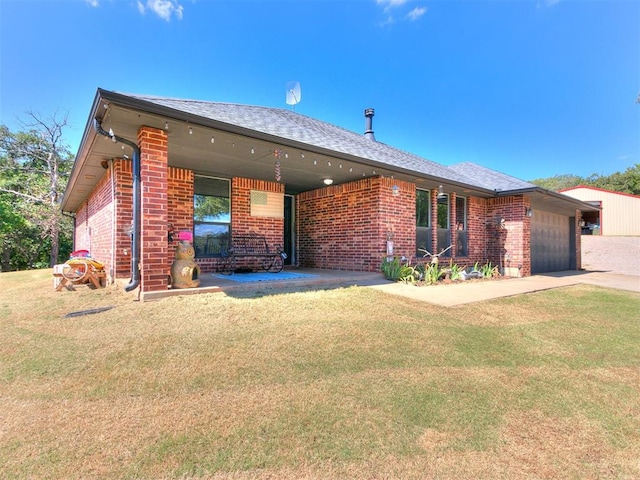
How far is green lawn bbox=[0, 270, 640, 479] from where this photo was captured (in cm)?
167

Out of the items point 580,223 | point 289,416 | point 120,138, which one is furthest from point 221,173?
point 580,223

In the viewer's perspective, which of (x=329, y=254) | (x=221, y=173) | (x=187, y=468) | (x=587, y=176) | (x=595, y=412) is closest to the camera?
(x=187, y=468)

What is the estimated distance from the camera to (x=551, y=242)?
40.3ft

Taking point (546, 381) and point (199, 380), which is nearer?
point (199, 380)

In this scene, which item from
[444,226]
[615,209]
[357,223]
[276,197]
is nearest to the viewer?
[357,223]

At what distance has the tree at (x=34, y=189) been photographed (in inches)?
677

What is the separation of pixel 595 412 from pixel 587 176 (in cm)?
6613

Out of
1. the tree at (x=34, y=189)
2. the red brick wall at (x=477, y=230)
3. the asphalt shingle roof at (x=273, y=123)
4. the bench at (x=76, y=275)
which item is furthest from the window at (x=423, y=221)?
the tree at (x=34, y=189)

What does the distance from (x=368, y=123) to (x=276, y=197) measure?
564cm

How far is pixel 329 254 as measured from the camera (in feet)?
29.8

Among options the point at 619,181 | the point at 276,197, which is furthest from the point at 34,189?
the point at 619,181

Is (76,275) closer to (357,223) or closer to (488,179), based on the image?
(357,223)

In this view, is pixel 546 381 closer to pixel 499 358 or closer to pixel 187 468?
pixel 499 358

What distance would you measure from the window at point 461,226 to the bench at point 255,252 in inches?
225
